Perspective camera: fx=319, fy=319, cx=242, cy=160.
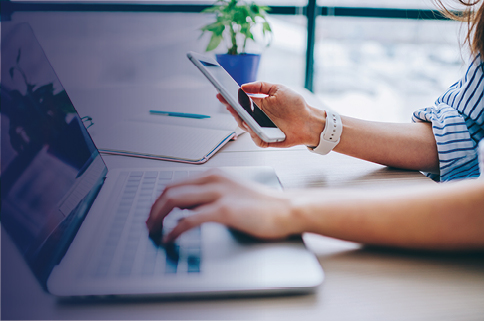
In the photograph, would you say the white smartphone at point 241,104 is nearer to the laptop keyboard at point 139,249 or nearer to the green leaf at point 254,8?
the laptop keyboard at point 139,249

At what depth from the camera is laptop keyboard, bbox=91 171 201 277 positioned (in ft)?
0.94

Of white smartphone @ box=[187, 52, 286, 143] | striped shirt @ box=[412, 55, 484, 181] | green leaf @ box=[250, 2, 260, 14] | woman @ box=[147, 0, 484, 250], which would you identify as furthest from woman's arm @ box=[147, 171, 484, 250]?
green leaf @ box=[250, 2, 260, 14]

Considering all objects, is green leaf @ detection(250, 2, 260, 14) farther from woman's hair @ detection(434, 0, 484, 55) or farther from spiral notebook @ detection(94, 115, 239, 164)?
woman's hair @ detection(434, 0, 484, 55)

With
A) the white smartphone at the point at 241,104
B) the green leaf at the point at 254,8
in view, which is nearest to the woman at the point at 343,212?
the white smartphone at the point at 241,104

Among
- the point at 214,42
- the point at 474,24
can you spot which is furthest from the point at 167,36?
the point at 474,24

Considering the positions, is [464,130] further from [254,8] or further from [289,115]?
[254,8]

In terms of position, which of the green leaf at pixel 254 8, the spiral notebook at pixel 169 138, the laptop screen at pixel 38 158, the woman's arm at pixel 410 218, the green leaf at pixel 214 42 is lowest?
the spiral notebook at pixel 169 138

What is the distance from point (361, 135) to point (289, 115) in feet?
0.49

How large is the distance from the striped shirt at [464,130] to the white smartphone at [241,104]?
32 centimetres

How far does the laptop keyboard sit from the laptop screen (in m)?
0.04

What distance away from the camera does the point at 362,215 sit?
0.33 metres

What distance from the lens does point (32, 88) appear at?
347mm

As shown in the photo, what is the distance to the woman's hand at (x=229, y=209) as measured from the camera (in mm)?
326

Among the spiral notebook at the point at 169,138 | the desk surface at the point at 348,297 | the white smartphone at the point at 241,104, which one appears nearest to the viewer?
the desk surface at the point at 348,297
